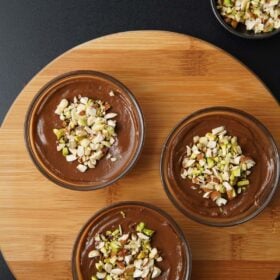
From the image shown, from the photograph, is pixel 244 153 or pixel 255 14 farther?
pixel 255 14

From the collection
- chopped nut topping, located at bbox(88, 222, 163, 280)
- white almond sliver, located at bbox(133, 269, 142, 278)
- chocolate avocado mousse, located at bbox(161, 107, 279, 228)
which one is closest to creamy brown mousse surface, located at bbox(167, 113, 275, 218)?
chocolate avocado mousse, located at bbox(161, 107, 279, 228)

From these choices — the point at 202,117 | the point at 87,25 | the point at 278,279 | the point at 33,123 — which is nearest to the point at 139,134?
the point at 202,117

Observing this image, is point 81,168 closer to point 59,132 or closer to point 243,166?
point 59,132

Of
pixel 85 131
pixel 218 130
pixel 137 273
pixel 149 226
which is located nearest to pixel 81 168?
pixel 85 131

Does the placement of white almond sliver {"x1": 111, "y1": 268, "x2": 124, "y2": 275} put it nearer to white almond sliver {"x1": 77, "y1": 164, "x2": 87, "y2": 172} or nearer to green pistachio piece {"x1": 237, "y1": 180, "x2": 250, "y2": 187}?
white almond sliver {"x1": 77, "y1": 164, "x2": 87, "y2": 172}

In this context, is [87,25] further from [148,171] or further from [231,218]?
[231,218]
